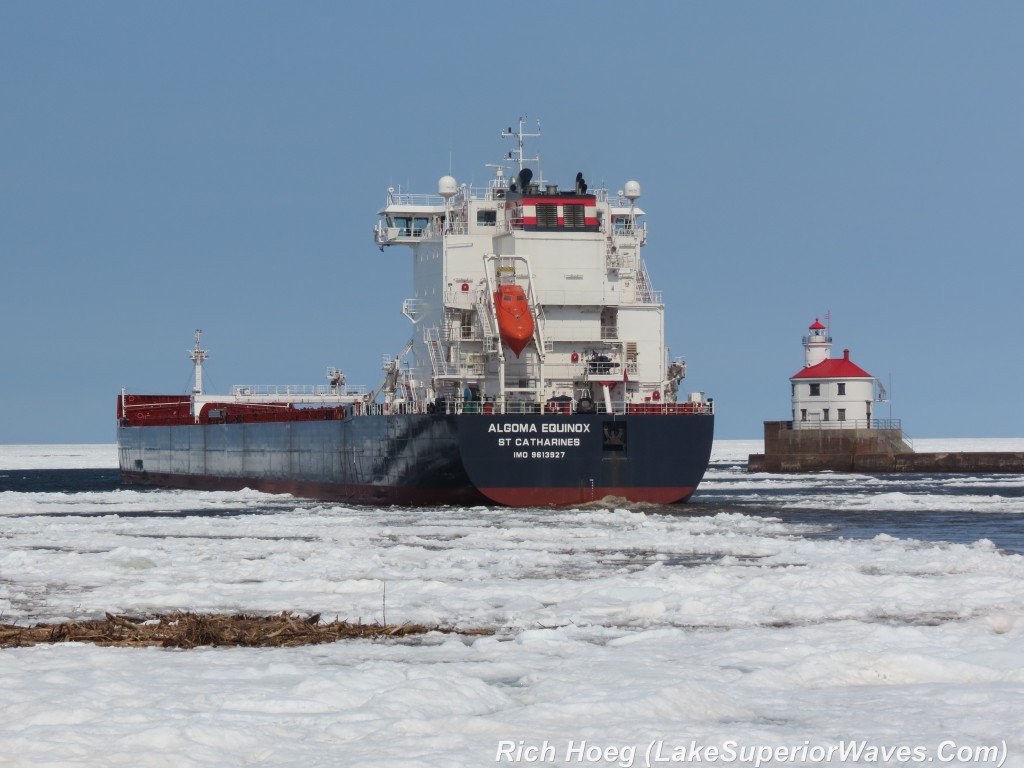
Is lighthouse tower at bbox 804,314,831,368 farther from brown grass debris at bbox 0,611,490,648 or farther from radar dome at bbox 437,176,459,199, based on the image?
brown grass debris at bbox 0,611,490,648

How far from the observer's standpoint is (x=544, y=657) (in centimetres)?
1072

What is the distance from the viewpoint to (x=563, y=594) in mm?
14477

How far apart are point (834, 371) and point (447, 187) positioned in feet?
89.4

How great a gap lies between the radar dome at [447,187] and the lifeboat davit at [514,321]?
501cm

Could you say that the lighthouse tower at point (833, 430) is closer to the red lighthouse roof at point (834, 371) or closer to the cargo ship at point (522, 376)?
the red lighthouse roof at point (834, 371)

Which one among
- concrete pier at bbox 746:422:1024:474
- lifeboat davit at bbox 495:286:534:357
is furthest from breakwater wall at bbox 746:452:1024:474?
lifeboat davit at bbox 495:286:534:357

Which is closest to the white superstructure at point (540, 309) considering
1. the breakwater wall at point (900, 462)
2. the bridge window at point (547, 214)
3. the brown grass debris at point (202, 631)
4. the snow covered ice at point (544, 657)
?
the bridge window at point (547, 214)

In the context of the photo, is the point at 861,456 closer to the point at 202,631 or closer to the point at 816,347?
the point at 816,347

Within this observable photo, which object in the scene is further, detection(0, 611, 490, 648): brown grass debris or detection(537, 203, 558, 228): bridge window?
detection(537, 203, 558, 228): bridge window

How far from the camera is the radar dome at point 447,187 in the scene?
34.7 m

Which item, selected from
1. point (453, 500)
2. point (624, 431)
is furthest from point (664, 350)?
point (453, 500)

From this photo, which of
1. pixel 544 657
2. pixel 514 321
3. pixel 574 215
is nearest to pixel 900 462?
pixel 574 215

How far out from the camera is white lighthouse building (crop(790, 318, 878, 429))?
57.2m

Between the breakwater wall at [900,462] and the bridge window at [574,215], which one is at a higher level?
the bridge window at [574,215]
